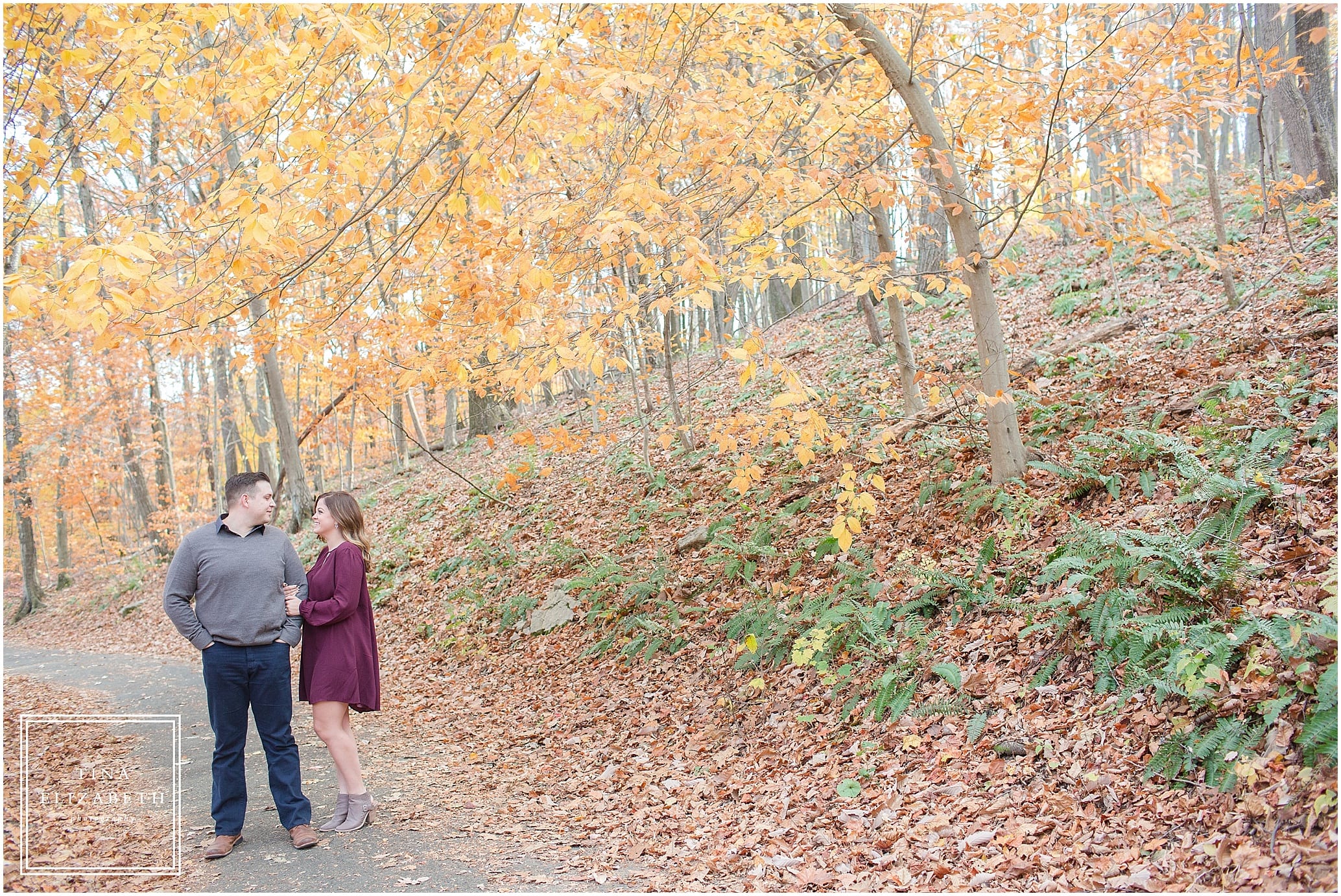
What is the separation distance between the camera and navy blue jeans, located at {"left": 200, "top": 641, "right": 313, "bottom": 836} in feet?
12.6

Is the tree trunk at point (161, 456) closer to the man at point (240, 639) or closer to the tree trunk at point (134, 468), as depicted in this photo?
the tree trunk at point (134, 468)

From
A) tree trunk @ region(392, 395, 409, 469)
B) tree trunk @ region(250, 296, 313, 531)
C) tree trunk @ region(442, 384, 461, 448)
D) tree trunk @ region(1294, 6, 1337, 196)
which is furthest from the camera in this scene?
tree trunk @ region(392, 395, 409, 469)

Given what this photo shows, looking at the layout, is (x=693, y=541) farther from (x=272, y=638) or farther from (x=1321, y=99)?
(x=1321, y=99)

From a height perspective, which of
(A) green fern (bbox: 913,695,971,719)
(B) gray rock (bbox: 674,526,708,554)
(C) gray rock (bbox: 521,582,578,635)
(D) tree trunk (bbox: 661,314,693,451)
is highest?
(D) tree trunk (bbox: 661,314,693,451)

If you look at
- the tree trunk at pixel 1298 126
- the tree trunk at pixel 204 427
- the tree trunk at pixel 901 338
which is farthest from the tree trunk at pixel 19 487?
the tree trunk at pixel 1298 126

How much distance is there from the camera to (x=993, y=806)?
3.68 m

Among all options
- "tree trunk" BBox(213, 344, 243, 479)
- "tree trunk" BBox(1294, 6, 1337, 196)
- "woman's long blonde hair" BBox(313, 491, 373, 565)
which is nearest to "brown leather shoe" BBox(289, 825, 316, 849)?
"woman's long blonde hair" BBox(313, 491, 373, 565)

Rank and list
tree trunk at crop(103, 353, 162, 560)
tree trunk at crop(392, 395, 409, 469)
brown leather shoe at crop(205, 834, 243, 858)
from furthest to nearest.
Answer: tree trunk at crop(392, 395, 409, 469)
tree trunk at crop(103, 353, 162, 560)
brown leather shoe at crop(205, 834, 243, 858)

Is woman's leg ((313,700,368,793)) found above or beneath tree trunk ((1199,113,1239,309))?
beneath

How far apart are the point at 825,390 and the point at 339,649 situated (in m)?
4.45

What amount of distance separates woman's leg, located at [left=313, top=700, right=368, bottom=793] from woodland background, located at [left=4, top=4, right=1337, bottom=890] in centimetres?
140

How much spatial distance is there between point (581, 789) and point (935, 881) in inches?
96.0

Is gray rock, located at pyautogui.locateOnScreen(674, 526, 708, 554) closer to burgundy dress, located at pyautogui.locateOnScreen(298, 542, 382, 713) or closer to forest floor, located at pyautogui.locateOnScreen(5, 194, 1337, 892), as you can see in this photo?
forest floor, located at pyautogui.locateOnScreen(5, 194, 1337, 892)

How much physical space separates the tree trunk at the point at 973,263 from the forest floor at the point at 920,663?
1.08ft
